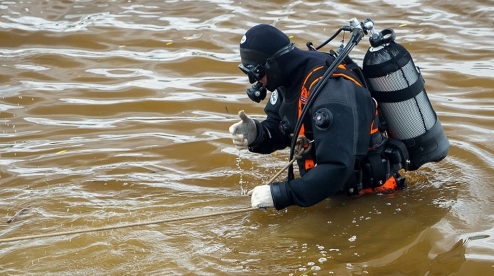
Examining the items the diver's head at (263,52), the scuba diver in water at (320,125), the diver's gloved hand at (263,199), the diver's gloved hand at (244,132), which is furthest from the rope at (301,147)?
the diver's gloved hand at (244,132)

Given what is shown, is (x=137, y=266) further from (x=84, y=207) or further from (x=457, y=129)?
(x=457, y=129)

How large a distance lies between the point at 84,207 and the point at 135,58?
13.5 feet

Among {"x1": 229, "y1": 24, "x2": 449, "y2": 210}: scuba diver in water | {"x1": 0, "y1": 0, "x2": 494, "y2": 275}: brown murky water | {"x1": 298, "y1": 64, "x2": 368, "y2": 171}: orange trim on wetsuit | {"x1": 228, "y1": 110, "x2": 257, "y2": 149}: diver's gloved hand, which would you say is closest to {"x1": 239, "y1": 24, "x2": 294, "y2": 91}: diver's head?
{"x1": 229, "y1": 24, "x2": 449, "y2": 210}: scuba diver in water

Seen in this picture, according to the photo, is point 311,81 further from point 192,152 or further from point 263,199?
point 192,152

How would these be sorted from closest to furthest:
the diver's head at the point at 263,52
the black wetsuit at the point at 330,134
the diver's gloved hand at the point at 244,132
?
the black wetsuit at the point at 330,134 < the diver's head at the point at 263,52 < the diver's gloved hand at the point at 244,132

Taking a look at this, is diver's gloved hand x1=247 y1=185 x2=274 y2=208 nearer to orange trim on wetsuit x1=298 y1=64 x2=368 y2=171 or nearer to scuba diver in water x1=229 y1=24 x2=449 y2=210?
scuba diver in water x1=229 y1=24 x2=449 y2=210

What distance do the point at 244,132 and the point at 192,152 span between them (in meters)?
1.30

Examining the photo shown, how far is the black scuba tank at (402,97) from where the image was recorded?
407 centimetres

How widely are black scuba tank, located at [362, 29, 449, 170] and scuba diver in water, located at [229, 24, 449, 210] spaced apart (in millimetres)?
65

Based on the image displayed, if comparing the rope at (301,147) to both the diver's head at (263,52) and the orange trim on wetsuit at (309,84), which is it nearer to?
the orange trim on wetsuit at (309,84)

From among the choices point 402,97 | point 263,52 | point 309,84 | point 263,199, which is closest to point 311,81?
point 309,84

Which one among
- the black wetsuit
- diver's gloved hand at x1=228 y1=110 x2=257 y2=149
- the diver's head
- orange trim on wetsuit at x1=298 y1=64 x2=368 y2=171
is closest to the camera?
the black wetsuit

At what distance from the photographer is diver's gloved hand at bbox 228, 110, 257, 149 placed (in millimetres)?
4496

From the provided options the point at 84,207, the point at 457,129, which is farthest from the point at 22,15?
the point at 457,129
